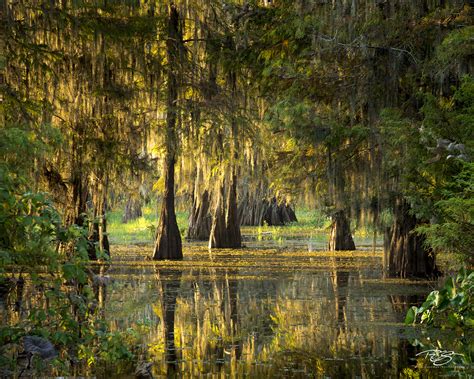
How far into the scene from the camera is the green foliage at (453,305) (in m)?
9.41

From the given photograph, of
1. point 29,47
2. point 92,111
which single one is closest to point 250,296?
point 29,47

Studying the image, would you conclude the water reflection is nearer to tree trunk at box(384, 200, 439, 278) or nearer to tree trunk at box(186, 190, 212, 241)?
tree trunk at box(384, 200, 439, 278)

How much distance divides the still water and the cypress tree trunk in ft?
4.44

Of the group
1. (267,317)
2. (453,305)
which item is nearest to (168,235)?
(267,317)

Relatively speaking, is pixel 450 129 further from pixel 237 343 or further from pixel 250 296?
pixel 250 296

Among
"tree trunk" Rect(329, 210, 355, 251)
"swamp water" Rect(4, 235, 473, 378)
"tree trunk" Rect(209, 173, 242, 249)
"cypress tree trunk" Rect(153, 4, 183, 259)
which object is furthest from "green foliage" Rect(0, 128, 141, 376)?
"tree trunk" Rect(209, 173, 242, 249)

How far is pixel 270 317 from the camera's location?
11883 millimetres

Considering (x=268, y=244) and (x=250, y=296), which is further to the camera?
(x=268, y=244)

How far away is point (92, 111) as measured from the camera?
19203mm

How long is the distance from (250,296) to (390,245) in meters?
3.63

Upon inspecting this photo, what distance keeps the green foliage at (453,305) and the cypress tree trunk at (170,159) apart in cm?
1129

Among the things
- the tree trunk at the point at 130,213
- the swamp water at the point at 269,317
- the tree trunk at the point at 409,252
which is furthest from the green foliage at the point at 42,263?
the tree trunk at the point at 130,213

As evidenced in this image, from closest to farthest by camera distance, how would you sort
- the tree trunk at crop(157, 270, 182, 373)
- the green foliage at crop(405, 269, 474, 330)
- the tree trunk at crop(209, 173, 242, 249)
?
1. the tree trunk at crop(157, 270, 182, 373)
2. the green foliage at crop(405, 269, 474, 330)
3. the tree trunk at crop(209, 173, 242, 249)

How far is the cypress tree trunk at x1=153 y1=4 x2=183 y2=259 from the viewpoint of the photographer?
20.8 meters
